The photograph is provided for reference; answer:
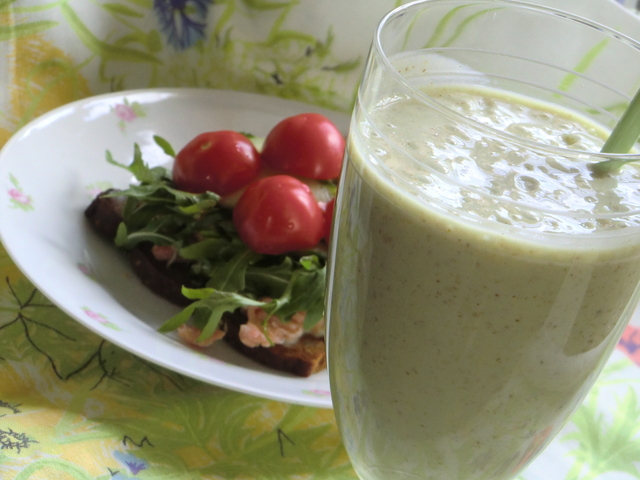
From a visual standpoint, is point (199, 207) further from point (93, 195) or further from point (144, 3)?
point (144, 3)

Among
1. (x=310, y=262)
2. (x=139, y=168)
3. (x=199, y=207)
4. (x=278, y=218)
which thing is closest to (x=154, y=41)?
(x=139, y=168)

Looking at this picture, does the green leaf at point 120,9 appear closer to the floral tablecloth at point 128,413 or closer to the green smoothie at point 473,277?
the floral tablecloth at point 128,413

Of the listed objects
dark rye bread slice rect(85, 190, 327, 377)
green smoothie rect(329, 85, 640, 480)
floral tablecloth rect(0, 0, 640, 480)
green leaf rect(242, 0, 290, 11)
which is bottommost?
dark rye bread slice rect(85, 190, 327, 377)

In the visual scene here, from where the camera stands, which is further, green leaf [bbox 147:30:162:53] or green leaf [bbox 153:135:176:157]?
green leaf [bbox 147:30:162:53]

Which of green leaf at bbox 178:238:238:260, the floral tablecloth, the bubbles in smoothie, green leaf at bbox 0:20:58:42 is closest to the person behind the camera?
the bubbles in smoothie

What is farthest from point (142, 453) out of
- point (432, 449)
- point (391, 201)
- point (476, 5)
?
point (476, 5)

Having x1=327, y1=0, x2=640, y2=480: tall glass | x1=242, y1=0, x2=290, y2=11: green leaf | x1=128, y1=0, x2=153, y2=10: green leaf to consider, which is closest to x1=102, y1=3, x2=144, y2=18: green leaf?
x1=128, y1=0, x2=153, y2=10: green leaf

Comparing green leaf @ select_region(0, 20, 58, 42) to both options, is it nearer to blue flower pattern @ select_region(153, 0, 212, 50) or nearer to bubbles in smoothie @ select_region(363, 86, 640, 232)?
blue flower pattern @ select_region(153, 0, 212, 50)

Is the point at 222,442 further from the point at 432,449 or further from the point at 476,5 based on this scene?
the point at 476,5
